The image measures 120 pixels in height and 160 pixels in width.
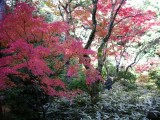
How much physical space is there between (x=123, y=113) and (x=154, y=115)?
1.00 meters

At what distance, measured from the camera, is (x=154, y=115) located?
7.54 m

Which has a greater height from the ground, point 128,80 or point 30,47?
point 30,47

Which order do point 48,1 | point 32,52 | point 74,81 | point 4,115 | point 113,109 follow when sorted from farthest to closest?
point 48,1 < point 74,81 < point 113,109 < point 4,115 < point 32,52

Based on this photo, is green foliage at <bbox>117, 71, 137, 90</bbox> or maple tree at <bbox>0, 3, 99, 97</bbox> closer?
maple tree at <bbox>0, 3, 99, 97</bbox>

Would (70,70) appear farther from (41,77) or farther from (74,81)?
(74,81)

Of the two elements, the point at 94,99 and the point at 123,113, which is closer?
the point at 123,113

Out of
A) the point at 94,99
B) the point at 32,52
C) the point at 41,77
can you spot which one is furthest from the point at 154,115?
the point at 32,52

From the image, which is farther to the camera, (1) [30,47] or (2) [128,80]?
(2) [128,80]

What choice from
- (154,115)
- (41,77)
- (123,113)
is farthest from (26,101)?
(154,115)

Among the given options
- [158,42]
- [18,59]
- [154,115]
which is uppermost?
[158,42]

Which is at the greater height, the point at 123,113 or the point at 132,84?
the point at 132,84

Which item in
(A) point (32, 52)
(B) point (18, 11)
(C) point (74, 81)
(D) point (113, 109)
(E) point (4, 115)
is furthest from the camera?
(C) point (74, 81)

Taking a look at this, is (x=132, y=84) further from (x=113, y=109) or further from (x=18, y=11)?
(x=18, y=11)

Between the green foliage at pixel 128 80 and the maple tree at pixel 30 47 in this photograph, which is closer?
the maple tree at pixel 30 47
